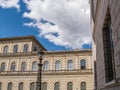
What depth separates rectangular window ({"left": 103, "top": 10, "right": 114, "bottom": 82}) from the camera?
19.2 ft

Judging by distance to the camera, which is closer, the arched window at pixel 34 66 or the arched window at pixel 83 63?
the arched window at pixel 83 63

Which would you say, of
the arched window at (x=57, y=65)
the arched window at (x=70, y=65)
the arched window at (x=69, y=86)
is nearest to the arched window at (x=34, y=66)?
the arched window at (x=57, y=65)

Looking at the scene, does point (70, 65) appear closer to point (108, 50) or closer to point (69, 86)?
point (69, 86)

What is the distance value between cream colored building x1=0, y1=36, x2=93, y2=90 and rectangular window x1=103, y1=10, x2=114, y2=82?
36166 mm

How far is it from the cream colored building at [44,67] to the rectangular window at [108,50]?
36.2 metres

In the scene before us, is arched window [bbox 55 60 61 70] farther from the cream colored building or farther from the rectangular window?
the rectangular window

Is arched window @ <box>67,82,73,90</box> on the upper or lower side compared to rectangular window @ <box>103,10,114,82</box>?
lower

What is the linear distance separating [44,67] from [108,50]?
4014 centimetres

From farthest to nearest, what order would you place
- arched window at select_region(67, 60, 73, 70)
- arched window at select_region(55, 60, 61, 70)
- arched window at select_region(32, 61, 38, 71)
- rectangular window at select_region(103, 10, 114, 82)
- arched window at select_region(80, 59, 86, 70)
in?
arched window at select_region(32, 61, 38, 71), arched window at select_region(55, 60, 61, 70), arched window at select_region(67, 60, 73, 70), arched window at select_region(80, 59, 86, 70), rectangular window at select_region(103, 10, 114, 82)

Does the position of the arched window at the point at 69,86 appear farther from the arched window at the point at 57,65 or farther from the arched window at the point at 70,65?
the arched window at the point at 57,65

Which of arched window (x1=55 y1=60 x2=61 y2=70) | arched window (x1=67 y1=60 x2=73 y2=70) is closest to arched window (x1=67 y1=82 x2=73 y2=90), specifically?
arched window (x1=67 y1=60 x2=73 y2=70)

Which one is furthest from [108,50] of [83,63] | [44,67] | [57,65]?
[44,67]

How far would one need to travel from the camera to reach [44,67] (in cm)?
4584

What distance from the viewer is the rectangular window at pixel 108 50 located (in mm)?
5838
